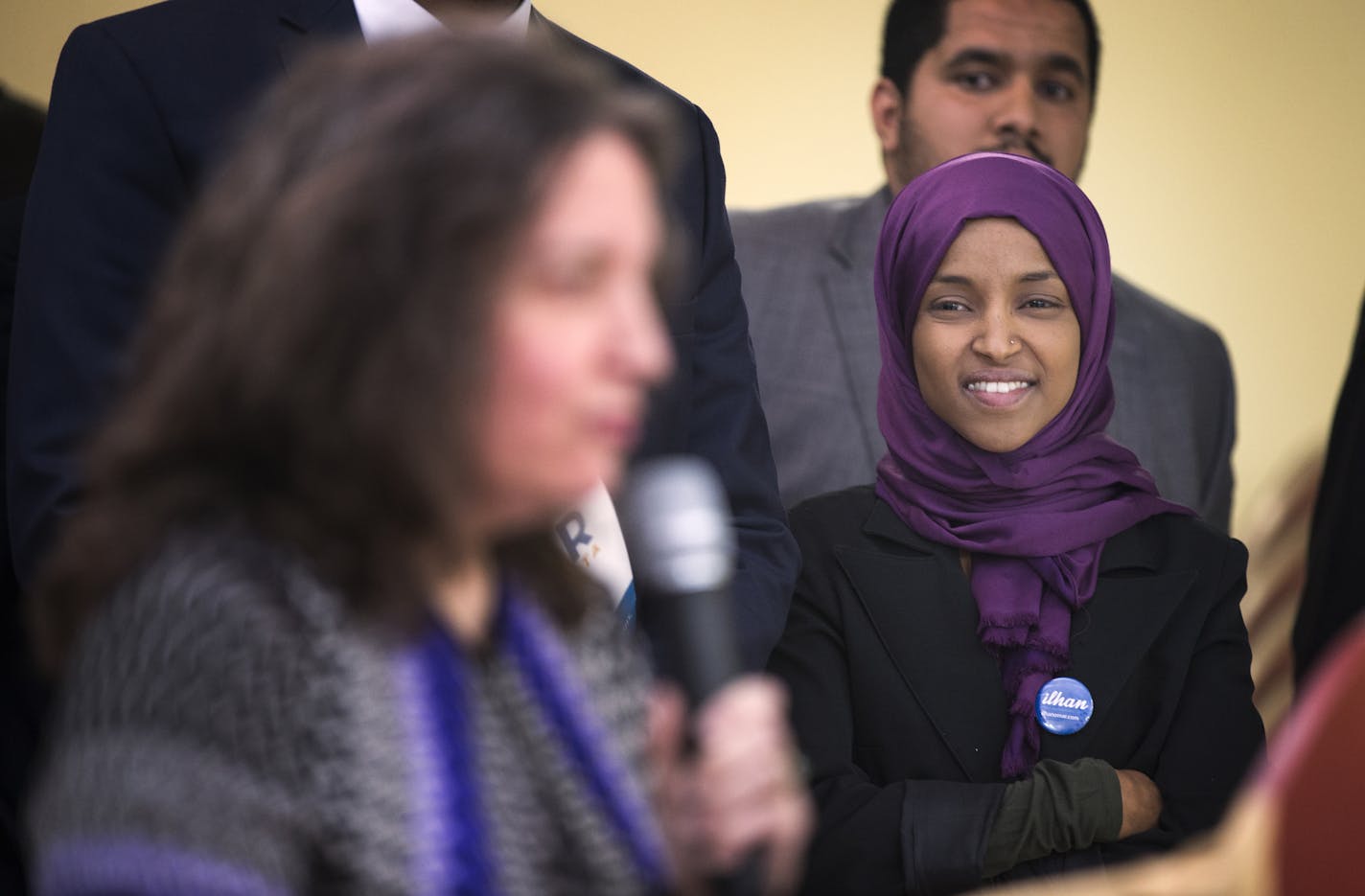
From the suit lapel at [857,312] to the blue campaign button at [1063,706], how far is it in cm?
99

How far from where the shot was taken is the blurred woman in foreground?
0.88 metres

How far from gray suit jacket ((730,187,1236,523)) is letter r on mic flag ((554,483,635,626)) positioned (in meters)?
1.37

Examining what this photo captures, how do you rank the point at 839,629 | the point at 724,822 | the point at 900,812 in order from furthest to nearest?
the point at 839,629
the point at 900,812
the point at 724,822

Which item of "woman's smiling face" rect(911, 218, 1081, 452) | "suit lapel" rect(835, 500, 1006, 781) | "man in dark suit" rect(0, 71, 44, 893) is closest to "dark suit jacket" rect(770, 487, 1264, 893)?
"suit lapel" rect(835, 500, 1006, 781)

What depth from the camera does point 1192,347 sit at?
354 centimetres

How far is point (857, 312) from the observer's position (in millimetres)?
3205

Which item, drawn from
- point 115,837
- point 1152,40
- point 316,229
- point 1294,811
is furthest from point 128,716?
point 1152,40

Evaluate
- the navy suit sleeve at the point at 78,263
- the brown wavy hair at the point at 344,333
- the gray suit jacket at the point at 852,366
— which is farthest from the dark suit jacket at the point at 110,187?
the gray suit jacket at the point at 852,366

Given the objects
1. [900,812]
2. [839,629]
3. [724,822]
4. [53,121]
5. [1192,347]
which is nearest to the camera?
[724,822]

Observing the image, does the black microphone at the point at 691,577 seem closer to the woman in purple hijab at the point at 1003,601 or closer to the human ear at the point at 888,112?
the woman in purple hijab at the point at 1003,601

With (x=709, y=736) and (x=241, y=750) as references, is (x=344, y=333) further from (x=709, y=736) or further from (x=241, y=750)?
(x=709, y=736)

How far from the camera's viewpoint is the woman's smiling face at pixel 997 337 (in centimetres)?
231

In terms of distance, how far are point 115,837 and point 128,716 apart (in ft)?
0.21

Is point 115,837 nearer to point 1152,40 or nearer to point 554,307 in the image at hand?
point 554,307
